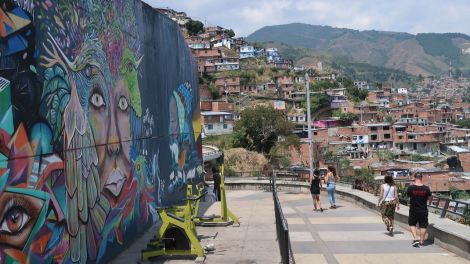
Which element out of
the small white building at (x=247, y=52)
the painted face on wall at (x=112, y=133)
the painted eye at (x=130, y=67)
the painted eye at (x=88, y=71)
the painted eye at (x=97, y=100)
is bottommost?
the painted face on wall at (x=112, y=133)

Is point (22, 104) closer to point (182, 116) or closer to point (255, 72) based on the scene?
point (182, 116)

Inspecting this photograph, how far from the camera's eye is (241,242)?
12039mm

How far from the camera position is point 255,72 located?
147875 mm

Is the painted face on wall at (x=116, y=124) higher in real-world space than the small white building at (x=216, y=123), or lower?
lower

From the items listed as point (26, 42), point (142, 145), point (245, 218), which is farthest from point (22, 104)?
point (245, 218)

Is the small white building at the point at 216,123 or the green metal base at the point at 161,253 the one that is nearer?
the green metal base at the point at 161,253

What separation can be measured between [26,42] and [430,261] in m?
7.81

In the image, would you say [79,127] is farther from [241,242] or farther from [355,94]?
[355,94]

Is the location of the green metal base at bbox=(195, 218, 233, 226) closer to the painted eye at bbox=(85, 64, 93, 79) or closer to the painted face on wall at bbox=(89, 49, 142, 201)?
the painted face on wall at bbox=(89, 49, 142, 201)

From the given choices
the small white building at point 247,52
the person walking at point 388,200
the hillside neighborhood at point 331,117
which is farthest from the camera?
the small white building at point 247,52

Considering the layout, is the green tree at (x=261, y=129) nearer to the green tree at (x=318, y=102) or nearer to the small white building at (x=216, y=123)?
the small white building at (x=216, y=123)

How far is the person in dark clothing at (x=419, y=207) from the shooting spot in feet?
35.7

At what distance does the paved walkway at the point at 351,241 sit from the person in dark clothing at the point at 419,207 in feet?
1.05

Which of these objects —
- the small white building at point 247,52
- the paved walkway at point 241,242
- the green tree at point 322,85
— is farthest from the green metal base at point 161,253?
the small white building at point 247,52
